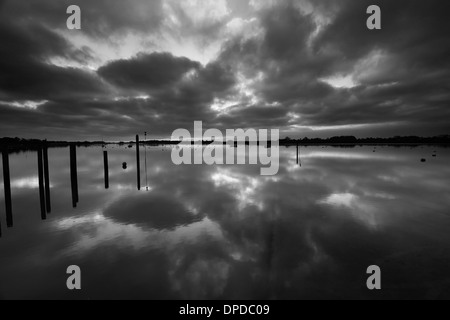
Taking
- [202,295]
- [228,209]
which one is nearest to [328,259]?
[202,295]

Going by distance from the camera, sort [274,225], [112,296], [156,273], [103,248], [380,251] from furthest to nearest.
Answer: [274,225]
[103,248]
[380,251]
[156,273]
[112,296]

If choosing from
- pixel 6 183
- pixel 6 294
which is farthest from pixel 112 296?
pixel 6 183

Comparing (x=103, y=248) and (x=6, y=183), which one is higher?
(x=6, y=183)

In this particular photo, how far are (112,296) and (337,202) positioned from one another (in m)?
15.1

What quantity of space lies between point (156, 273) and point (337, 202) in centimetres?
1372

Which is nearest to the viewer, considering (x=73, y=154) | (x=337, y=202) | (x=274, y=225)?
(x=274, y=225)

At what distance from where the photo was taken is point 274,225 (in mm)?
11359

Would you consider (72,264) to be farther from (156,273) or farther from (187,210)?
(187,210)

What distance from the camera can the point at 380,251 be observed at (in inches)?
326

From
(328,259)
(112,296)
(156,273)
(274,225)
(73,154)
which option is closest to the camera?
(112,296)

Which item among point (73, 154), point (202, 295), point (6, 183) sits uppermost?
point (73, 154)

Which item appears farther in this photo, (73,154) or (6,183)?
(73,154)

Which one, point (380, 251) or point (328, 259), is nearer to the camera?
point (328, 259)

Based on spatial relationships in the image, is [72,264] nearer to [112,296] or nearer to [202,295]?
[112,296]
